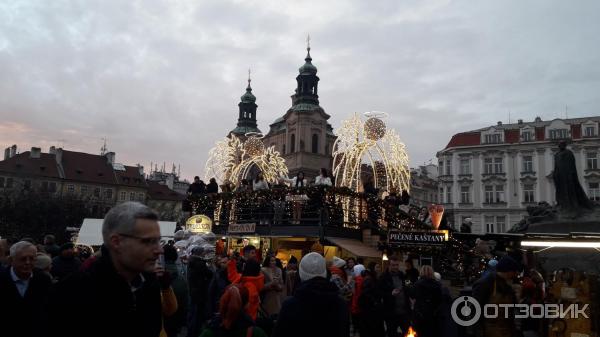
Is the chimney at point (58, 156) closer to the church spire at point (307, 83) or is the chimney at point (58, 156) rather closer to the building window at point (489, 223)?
the church spire at point (307, 83)

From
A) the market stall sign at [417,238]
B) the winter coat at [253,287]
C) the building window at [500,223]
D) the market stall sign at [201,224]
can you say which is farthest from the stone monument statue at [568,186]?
the building window at [500,223]

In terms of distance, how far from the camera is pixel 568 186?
512 inches

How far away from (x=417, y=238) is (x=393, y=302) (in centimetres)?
261

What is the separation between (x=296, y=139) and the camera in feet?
234

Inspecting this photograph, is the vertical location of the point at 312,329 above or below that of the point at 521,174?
below

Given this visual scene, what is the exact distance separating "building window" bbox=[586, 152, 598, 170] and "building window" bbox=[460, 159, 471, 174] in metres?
13.5

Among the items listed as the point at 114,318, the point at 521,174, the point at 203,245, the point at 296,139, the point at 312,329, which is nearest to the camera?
the point at 114,318

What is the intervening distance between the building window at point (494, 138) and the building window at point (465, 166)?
11.6 feet

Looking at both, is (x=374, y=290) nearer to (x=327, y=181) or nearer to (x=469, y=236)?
(x=469, y=236)

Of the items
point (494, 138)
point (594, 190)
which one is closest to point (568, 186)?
point (594, 190)

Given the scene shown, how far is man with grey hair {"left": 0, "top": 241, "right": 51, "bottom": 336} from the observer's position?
497 centimetres

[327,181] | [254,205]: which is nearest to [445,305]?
[327,181]

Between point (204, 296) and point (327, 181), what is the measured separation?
10503 mm

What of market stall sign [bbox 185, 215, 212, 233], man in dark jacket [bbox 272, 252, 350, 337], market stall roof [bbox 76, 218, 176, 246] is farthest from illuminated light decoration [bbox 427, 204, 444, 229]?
market stall roof [bbox 76, 218, 176, 246]
